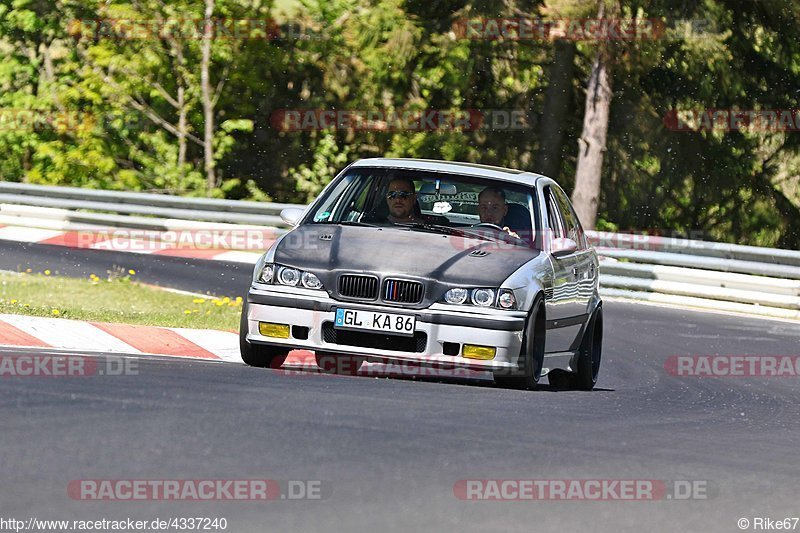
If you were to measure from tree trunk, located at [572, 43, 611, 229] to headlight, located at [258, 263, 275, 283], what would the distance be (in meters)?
16.3

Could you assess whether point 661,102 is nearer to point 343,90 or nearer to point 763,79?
point 763,79

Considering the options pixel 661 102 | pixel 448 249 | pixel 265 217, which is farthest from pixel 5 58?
pixel 448 249

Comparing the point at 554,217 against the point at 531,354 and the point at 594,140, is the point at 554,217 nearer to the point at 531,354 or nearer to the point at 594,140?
the point at 531,354

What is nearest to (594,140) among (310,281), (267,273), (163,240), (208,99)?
(208,99)

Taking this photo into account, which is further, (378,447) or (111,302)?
(111,302)

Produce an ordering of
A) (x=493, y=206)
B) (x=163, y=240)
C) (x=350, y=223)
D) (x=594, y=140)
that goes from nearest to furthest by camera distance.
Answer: (x=350, y=223) < (x=493, y=206) < (x=163, y=240) < (x=594, y=140)

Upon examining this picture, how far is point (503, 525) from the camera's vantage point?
533 cm

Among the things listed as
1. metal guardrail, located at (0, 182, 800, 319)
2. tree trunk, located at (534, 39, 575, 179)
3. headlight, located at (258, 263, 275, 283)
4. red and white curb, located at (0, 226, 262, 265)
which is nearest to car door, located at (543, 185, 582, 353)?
headlight, located at (258, 263, 275, 283)

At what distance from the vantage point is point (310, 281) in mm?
9266

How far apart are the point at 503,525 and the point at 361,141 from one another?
22853mm

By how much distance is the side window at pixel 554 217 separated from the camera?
1049cm

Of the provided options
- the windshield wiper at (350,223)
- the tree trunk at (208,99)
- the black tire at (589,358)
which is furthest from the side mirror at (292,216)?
the tree trunk at (208,99)

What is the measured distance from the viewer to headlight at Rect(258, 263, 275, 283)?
30.9 feet

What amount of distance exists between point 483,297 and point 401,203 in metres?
1.49
